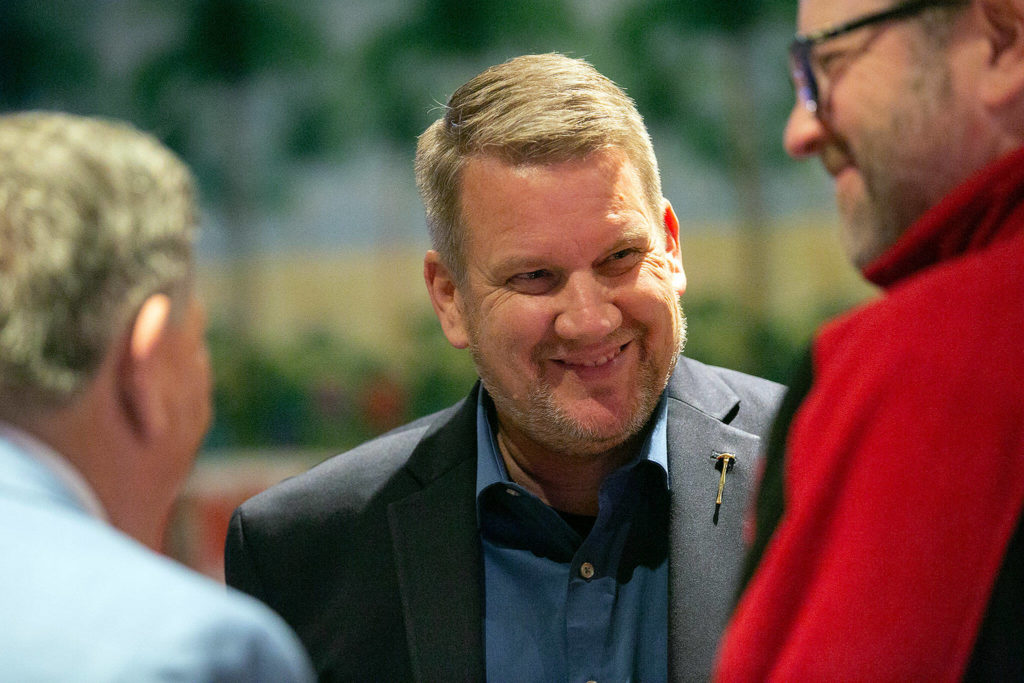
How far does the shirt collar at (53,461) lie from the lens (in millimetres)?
920

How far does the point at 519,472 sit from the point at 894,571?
47.4 inches

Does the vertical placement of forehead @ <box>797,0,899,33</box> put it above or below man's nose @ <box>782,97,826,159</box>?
above

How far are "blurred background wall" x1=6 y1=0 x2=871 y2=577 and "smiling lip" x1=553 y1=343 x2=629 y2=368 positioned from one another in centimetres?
294

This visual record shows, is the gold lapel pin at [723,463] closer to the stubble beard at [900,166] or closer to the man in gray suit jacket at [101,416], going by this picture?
the stubble beard at [900,166]

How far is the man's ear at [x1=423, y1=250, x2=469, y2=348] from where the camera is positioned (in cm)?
203

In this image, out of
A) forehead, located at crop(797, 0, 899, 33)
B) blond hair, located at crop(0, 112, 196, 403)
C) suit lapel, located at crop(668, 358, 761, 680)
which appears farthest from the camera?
suit lapel, located at crop(668, 358, 761, 680)

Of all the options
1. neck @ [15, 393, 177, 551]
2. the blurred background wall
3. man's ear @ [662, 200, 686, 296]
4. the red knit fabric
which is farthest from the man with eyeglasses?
the blurred background wall

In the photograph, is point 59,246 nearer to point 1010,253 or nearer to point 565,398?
point 1010,253

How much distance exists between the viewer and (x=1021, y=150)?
92 centimetres

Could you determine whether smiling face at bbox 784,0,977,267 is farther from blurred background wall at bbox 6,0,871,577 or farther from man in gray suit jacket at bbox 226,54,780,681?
blurred background wall at bbox 6,0,871,577

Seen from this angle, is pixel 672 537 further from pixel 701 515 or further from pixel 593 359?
pixel 593 359

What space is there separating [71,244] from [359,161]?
4308mm

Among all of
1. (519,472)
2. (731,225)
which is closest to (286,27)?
(731,225)

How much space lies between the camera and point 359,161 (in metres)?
5.14
